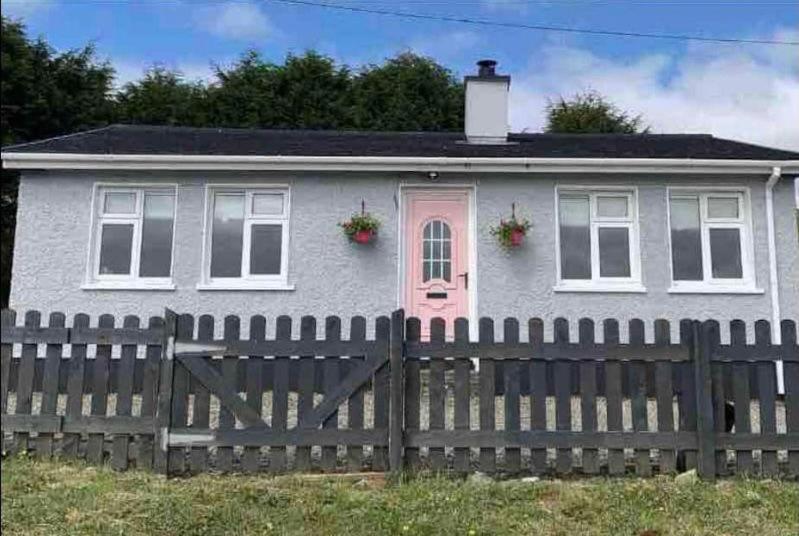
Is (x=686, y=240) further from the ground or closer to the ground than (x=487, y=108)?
closer to the ground

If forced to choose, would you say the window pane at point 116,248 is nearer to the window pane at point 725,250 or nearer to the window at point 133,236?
the window at point 133,236

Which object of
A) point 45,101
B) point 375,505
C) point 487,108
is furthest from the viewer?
point 45,101

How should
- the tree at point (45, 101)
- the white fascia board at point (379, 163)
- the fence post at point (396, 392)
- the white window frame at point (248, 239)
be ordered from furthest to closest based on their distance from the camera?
the tree at point (45, 101), the white window frame at point (248, 239), the white fascia board at point (379, 163), the fence post at point (396, 392)

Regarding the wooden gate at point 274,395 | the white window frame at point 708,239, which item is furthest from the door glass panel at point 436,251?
the wooden gate at point 274,395

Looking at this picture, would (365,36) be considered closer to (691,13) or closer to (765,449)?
(691,13)

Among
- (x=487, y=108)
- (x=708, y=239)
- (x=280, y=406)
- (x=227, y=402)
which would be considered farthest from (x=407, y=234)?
(x=227, y=402)

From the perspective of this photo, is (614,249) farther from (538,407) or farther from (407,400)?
(407,400)

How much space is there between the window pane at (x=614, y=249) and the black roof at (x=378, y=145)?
1.10 metres

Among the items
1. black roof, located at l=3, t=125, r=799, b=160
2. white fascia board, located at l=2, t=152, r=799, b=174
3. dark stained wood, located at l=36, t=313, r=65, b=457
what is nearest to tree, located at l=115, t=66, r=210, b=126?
black roof, located at l=3, t=125, r=799, b=160

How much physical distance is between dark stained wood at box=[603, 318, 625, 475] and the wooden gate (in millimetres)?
1647

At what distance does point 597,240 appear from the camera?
947 cm

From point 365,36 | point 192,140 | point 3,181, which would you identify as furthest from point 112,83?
point 192,140

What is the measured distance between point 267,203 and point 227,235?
0.73 m

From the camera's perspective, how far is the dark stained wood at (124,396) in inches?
191
